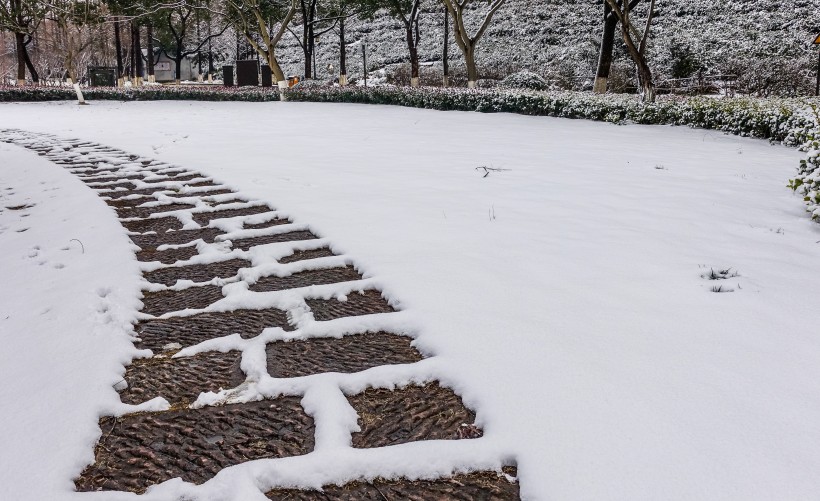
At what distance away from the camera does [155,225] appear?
4508 mm

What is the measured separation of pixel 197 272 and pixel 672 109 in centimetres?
1035

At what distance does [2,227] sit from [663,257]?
16.0ft

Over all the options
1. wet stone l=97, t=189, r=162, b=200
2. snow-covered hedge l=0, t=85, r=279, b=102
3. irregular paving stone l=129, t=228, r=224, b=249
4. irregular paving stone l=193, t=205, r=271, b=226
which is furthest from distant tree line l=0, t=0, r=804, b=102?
irregular paving stone l=129, t=228, r=224, b=249

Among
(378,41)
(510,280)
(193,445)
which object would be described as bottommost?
(193,445)

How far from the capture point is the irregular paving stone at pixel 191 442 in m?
Result: 1.67

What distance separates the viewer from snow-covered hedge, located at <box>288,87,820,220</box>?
4.67 m

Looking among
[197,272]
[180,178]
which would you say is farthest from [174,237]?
[180,178]

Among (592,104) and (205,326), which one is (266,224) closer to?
(205,326)

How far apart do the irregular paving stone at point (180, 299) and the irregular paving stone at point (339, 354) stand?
72cm

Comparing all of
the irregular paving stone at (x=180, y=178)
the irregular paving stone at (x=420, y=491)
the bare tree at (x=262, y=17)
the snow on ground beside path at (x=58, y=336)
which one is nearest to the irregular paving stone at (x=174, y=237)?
the snow on ground beside path at (x=58, y=336)

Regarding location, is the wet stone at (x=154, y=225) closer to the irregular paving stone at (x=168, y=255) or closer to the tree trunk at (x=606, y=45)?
the irregular paving stone at (x=168, y=255)

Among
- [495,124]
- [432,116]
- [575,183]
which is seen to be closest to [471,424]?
[575,183]

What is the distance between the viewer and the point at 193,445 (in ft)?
5.90

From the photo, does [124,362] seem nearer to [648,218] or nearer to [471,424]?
[471,424]
